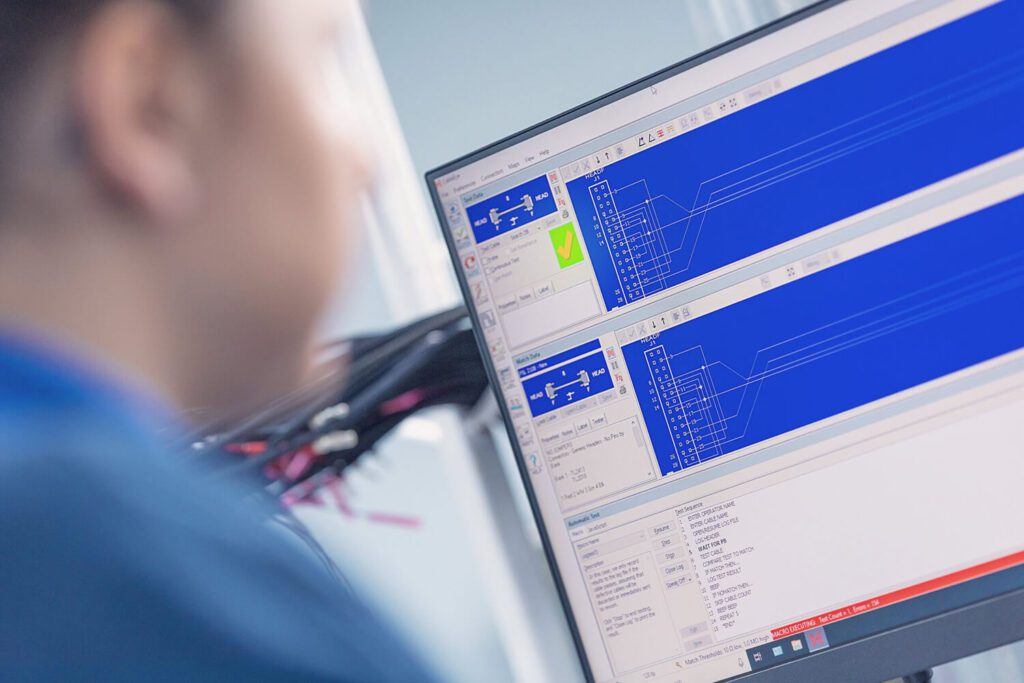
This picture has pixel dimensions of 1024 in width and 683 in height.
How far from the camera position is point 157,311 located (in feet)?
1.36

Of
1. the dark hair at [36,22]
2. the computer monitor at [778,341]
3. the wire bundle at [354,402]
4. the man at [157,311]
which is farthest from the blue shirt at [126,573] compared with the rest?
the wire bundle at [354,402]

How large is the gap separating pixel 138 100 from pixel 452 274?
130 centimetres

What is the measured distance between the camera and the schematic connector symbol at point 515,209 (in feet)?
2.42

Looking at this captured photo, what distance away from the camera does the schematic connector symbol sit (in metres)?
0.74

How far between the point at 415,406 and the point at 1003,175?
614mm

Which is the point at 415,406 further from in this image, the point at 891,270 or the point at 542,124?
the point at 891,270

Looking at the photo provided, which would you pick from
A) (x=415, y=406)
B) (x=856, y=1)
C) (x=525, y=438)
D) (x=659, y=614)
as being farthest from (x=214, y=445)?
(x=856, y=1)

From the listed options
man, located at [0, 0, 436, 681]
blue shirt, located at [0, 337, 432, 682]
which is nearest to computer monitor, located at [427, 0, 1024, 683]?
man, located at [0, 0, 436, 681]

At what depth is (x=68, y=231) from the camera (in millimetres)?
395

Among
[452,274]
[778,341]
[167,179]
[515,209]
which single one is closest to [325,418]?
[515,209]

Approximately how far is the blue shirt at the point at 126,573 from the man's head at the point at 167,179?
0.19 ft

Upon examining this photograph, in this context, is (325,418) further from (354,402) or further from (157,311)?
(157,311)

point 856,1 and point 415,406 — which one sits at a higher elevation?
point 856,1

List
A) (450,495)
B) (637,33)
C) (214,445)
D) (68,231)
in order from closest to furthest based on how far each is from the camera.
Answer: (68,231), (214,445), (450,495), (637,33)
